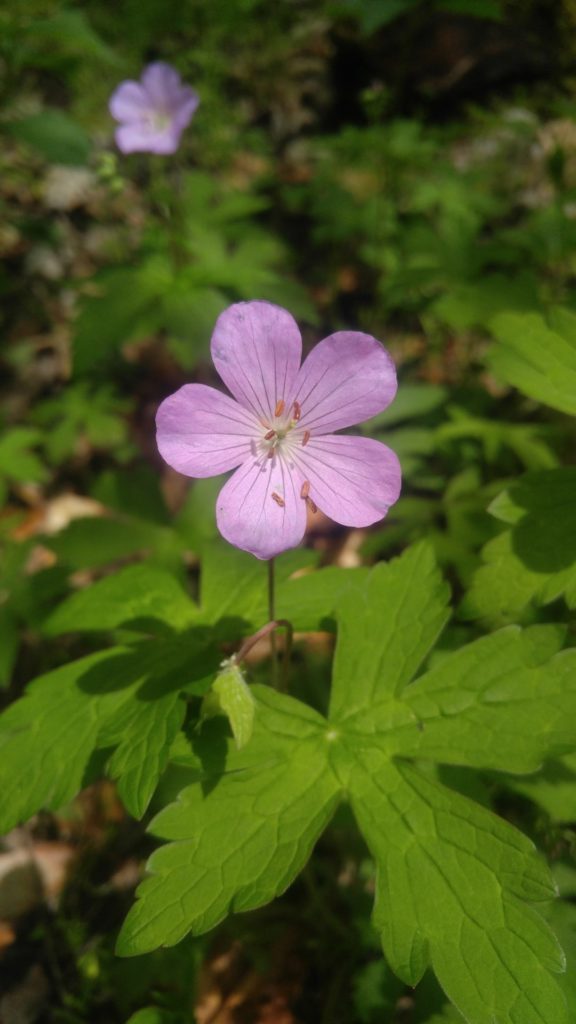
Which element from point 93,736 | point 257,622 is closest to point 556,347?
point 257,622

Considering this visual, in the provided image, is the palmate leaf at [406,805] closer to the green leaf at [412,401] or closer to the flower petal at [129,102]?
the green leaf at [412,401]

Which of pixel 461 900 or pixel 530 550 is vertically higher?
pixel 530 550

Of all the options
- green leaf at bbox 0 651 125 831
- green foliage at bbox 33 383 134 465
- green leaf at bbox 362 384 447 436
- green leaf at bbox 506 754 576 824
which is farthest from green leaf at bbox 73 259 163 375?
green leaf at bbox 506 754 576 824

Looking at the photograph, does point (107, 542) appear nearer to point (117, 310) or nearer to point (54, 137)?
point (117, 310)

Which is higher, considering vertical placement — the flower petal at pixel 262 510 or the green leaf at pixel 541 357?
the green leaf at pixel 541 357

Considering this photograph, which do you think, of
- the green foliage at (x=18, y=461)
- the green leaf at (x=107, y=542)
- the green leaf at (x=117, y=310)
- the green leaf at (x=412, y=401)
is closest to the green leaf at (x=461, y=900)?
the green leaf at (x=107, y=542)

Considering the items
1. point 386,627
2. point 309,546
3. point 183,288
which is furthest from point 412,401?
point 386,627

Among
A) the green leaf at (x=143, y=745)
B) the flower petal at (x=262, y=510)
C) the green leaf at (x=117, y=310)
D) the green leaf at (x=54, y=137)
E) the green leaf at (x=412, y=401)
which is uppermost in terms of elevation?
the green leaf at (x=54, y=137)
